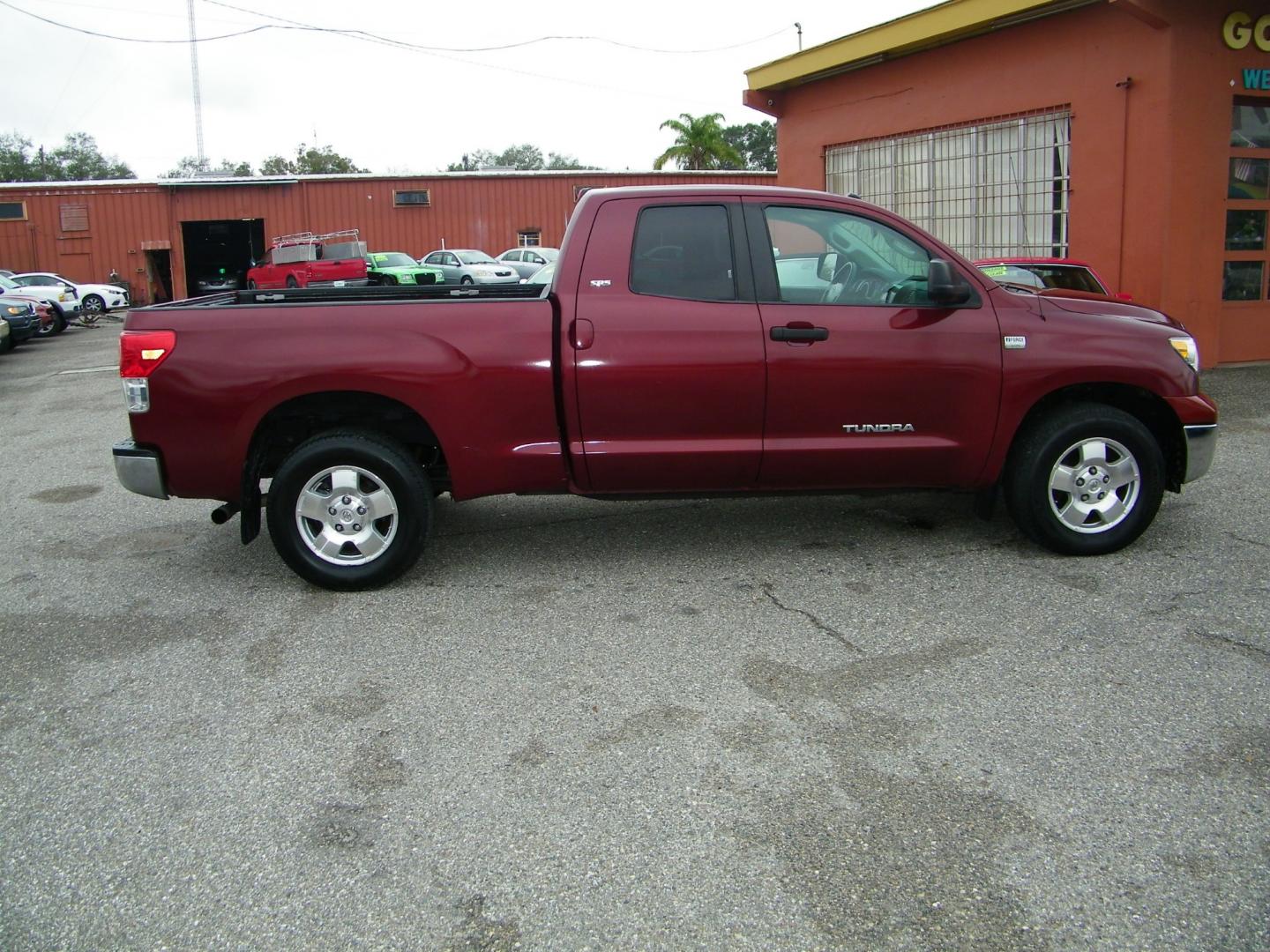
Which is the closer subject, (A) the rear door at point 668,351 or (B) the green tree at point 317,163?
(A) the rear door at point 668,351

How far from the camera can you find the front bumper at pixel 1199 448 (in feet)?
18.0

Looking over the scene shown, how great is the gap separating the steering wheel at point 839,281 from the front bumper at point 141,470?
11.1 feet

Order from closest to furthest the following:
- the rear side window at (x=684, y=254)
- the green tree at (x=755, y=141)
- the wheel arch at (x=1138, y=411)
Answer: the rear side window at (x=684, y=254)
the wheel arch at (x=1138, y=411)
the green tree at (x=755, y=141)

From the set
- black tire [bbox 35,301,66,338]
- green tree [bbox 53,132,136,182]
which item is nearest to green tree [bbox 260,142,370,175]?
green tree [bbox 53,132,136,182]

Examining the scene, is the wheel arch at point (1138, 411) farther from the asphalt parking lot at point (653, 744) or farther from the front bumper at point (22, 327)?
the front bumper at point (22, 327)

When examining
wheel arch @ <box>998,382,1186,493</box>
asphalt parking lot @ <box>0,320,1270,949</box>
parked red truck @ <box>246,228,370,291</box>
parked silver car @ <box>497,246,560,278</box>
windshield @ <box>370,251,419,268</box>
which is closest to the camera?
asphalt parking lot @ <box>0,320,1270,949</box>

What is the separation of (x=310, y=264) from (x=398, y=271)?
8.95ft

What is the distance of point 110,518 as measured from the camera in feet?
23.1

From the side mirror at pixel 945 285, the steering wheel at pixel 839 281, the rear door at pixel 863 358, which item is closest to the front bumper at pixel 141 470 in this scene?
the rear door at pixel 863 358

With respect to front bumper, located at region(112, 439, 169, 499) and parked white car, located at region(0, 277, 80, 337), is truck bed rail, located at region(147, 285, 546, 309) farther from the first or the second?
parked white car, located at region(0, 277, 80, 337)

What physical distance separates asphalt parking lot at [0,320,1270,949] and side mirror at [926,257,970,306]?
4.45 ft

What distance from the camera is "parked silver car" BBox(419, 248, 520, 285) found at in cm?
2881

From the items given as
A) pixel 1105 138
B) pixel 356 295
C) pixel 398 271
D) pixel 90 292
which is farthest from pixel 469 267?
pixel 356 295

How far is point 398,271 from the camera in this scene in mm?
29156
